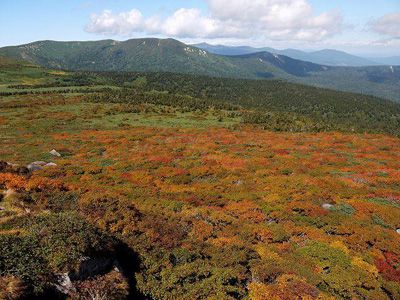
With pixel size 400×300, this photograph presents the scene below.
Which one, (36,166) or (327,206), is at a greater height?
(36,166)

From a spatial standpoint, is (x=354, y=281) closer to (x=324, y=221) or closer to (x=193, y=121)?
(x=324, y=221)

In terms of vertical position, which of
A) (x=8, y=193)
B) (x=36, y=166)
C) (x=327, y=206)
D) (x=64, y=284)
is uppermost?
(x=8, y=193)

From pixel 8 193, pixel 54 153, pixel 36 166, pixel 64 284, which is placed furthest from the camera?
pixel 54 153

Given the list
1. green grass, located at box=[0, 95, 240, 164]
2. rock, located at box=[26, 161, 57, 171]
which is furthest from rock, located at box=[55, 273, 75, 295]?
green grass, located at box=[0, 95, 240, 164]

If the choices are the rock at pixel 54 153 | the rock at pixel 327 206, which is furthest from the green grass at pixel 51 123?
the rock at pixel 327 206

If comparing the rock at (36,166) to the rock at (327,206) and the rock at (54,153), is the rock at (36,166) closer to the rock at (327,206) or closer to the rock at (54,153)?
the rock at (54,153)

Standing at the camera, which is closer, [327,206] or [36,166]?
[327,206]

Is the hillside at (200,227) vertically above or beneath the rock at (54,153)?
above

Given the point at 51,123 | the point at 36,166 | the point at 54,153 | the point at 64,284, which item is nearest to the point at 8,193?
the point at 64,284

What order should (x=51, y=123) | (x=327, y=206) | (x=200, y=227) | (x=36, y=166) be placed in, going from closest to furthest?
(x=200, y=227), (x=327, y=206), (x=36, y=166), (x=51, y=123)

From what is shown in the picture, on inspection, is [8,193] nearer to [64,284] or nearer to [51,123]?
[64,284]

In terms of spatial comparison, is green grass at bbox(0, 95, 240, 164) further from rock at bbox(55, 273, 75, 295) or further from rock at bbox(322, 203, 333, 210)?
rock at bbox(322, 203, 333, 210)
